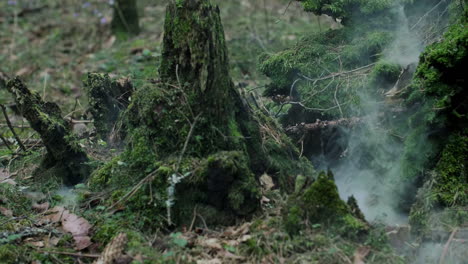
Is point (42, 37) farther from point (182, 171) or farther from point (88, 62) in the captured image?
point (182, 171)

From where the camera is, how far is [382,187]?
14.1ft

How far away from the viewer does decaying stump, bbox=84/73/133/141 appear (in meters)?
4.82

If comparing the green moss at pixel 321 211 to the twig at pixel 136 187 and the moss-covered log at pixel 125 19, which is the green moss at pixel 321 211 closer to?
the twig at pixel 136 187

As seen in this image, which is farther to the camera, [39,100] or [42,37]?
[42,37]

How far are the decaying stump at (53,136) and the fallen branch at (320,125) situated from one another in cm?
196

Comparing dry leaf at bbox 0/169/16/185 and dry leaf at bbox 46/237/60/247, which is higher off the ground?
dry leaf at bbox 0/169/16/185

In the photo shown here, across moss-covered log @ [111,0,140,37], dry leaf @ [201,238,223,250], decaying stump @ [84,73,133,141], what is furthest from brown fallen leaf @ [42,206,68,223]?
moss-covered log @ [111,0,140,37]

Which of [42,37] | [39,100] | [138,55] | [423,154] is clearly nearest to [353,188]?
[423,154]

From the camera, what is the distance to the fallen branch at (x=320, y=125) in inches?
180

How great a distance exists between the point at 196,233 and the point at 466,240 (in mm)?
1913

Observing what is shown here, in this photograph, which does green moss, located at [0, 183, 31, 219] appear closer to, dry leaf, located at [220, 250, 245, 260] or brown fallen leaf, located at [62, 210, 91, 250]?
brown fallen leaf, located at [62, 210, 91, 250]

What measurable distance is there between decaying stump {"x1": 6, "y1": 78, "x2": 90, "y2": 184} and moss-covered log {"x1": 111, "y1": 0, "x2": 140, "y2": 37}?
627 centimetres

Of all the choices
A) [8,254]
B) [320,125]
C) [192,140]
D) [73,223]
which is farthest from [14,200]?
[320,125]

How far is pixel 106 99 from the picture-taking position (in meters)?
4.87
